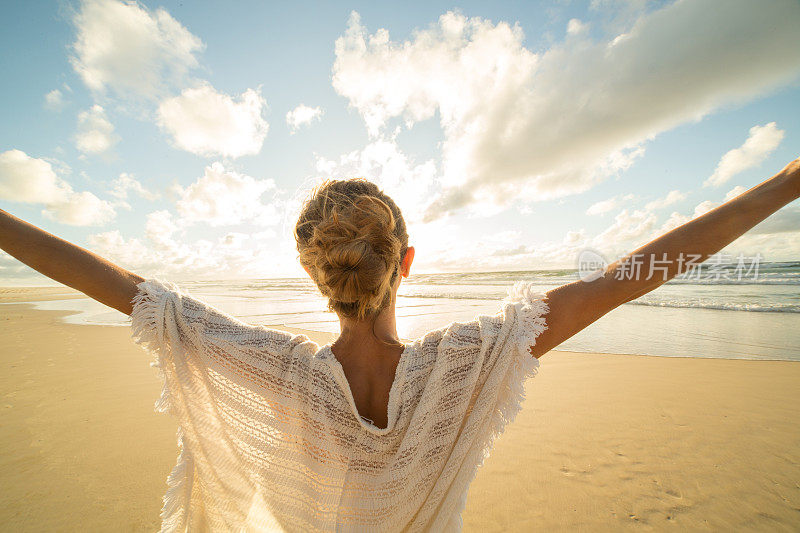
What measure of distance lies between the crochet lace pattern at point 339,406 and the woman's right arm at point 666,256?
→ 0.10 meters

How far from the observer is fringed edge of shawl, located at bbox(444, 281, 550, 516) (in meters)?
1.21

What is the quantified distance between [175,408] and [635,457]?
370cm

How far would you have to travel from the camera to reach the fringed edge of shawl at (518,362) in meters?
1.21

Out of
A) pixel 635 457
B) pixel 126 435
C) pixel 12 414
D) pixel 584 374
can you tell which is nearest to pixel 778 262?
pixel 584 374

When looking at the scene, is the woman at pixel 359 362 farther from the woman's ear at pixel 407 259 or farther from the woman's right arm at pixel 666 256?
the woman's ear at pixel 407 259

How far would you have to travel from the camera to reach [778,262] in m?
18.2

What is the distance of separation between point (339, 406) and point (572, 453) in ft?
9.56

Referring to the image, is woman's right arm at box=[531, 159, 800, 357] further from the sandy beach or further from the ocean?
the ocean

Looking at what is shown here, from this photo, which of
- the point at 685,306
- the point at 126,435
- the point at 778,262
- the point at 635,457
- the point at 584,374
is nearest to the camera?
the point at 635,457

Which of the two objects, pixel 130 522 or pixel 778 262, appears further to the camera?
pixel 778 262

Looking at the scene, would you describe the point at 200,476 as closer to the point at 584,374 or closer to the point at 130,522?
the point at 130,522

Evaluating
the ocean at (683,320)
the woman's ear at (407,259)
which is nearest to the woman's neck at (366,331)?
the woman's ear at (407,259)

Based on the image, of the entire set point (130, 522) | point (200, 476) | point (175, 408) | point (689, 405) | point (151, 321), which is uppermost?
point (151, 321)

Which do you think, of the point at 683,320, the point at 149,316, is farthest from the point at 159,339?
the point at 683,320
